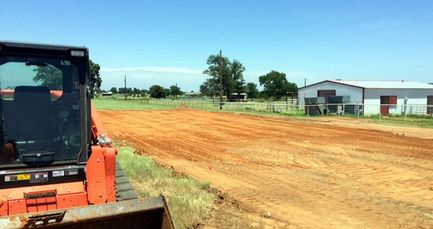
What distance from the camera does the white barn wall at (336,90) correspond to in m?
40.4

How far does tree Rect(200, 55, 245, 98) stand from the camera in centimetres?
9944

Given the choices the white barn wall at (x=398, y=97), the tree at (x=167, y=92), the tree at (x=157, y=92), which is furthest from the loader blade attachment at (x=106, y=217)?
the tree at (x=167, y=92)

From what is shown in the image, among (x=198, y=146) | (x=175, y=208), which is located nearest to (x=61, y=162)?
(x=175, y=208)

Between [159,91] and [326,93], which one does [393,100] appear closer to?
[326,93]

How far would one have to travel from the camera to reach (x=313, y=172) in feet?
38.1

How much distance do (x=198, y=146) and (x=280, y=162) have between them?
14.8ft

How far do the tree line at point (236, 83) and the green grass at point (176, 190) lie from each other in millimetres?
88589

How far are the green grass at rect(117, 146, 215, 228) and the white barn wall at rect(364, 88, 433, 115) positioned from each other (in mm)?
30656

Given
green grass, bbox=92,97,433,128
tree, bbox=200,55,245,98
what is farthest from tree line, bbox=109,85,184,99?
green grass, bbox=92,97,433,128

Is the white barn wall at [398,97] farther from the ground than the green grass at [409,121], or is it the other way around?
the white barn wall at [398,97]

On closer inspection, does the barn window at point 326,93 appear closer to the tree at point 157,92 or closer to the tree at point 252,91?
the tree at point 157,92

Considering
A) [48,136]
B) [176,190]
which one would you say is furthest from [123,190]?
[176,190]

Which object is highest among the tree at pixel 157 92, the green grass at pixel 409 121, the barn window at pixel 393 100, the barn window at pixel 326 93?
the tree at pixel 157 92

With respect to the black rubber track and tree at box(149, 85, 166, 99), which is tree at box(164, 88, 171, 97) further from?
the black rubber track
